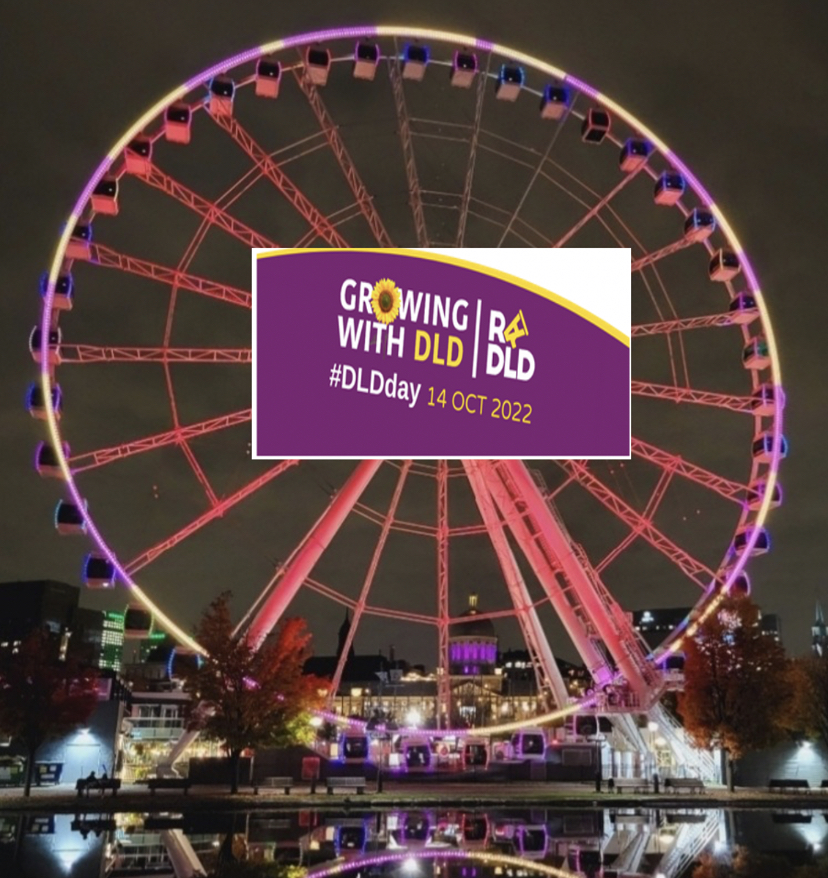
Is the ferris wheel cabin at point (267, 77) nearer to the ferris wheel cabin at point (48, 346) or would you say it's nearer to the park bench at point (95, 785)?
the ferris wheel cabin at point (48, 346)

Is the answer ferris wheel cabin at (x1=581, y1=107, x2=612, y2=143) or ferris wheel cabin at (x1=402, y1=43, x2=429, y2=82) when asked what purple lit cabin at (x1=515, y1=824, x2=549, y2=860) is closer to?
ferris wheel cabin at (x1=581, y1=107, x2=612, y2=143)

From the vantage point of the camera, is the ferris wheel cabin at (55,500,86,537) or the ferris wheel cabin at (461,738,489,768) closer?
the ferris wheel cabin at (55,500,86,537)

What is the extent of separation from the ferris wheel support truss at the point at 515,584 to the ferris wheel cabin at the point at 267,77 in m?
12.8

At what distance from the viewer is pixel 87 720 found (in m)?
38.9

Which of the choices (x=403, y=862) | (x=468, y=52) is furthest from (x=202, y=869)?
(x=468, y=52)

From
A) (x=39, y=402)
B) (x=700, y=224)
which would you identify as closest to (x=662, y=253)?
(x=700, y=224)

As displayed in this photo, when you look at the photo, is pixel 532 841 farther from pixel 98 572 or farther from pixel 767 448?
pixel 767 448

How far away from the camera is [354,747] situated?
36281mm

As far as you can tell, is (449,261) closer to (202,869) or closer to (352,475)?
(352,475)

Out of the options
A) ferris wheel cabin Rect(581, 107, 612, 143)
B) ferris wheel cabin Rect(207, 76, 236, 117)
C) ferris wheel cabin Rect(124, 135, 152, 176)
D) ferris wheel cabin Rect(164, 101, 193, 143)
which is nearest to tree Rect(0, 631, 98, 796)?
ferris wheel cabin Rect(124, 135, 152, 176)

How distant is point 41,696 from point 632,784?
20.4 metres

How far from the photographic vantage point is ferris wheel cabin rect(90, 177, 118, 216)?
2914 centimetres

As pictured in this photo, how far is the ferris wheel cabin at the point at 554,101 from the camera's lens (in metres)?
31.9

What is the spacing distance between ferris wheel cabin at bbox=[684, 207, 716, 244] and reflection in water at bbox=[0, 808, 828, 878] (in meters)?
16.7
